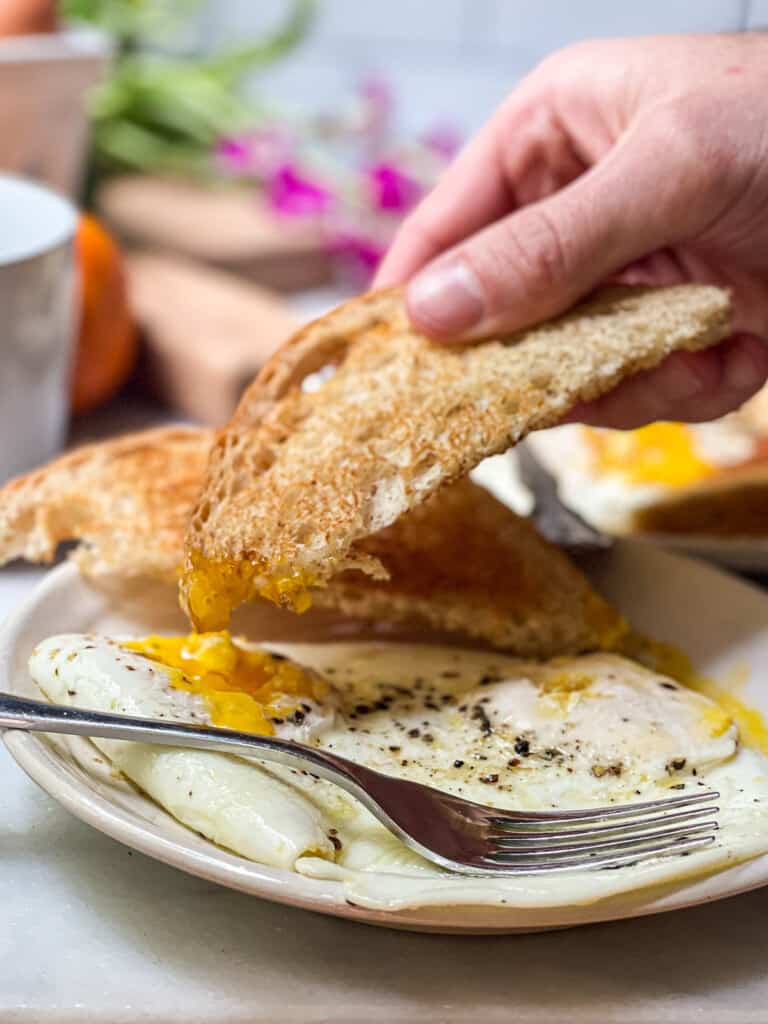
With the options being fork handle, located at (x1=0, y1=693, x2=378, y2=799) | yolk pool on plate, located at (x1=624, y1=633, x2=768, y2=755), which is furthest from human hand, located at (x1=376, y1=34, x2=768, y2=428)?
fork handle, located at (x1=0, y1=693, x2=378, y2=799)

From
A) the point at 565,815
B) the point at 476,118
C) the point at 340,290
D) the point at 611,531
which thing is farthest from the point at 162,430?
the point at 476,118

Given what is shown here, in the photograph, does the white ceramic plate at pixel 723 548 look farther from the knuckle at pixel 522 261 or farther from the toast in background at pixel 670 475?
the knuckle at pixel 522 261

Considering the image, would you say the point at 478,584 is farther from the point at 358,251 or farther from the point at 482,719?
the point at 358,251

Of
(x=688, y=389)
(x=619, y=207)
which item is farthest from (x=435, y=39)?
(x=619, y=207)

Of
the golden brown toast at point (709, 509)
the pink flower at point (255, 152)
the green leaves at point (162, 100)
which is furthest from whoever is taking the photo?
the green leaves at point (162, 100)

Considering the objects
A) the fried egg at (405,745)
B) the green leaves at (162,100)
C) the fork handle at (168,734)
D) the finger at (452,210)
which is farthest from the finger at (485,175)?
the green leaves at (162,100)

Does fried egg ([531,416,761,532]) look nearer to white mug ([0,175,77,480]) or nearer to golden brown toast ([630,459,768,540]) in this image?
golden brown toast ([630,459,768,540])

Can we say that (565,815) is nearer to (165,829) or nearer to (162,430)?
(165,829)

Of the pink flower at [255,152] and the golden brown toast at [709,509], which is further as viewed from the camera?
the pink flower at [255,152]
